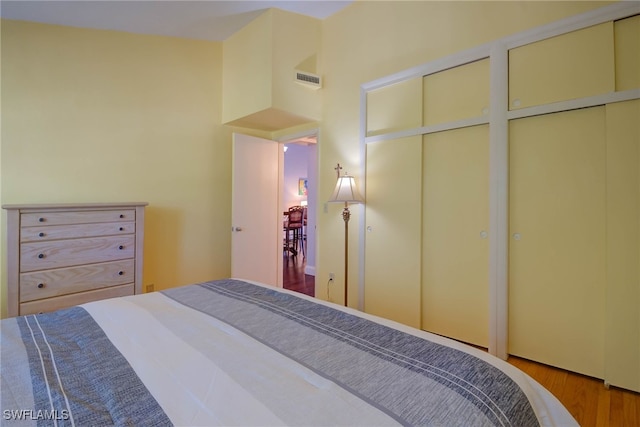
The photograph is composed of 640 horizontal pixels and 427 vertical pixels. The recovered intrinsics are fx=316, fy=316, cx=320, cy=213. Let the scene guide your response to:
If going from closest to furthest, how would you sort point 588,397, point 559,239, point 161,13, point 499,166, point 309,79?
point 588,397 < point 559,239 < point 499,166 < point 161,13 < point 309,79

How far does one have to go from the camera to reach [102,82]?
3.00m

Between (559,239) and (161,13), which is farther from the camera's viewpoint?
(161,13)

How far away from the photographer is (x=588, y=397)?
185cm

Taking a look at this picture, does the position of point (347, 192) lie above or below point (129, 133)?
below

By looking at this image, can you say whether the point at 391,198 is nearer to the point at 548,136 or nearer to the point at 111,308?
the point at 548,136

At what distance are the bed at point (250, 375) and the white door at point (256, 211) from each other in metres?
2.29

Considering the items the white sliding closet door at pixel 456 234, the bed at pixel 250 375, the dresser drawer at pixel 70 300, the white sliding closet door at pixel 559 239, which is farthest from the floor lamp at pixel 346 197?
the dresser drawer at pixel 70 300

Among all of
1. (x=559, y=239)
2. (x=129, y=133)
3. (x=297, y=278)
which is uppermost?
(x=129, y=133)

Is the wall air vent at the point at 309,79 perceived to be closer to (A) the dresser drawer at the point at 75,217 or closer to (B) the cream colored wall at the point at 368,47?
(B) the cream colored wall at the point at 368,47

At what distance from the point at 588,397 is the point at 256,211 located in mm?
3214

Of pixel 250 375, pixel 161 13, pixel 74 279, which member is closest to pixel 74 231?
pixel 74 279

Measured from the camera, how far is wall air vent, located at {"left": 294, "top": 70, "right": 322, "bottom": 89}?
3.27 m

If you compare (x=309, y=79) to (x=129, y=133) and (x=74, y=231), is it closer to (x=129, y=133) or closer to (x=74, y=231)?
(x=129, y=133)

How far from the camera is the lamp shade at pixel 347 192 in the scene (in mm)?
2928
